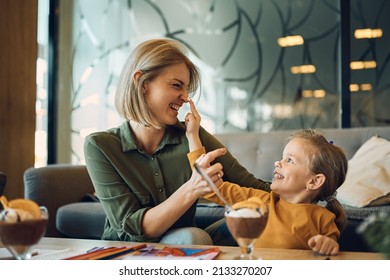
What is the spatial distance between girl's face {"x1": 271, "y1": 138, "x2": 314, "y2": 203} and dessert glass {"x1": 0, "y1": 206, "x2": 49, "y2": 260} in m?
0.83

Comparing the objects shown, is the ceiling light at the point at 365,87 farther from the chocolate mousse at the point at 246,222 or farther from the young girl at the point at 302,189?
the chocolate mousse at the point at 246,222

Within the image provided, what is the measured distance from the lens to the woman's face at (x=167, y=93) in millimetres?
1758

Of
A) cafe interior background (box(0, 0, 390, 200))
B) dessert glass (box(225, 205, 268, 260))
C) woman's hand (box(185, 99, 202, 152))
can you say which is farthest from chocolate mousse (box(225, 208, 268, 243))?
cafe interior background (box(0, 0, 390, 200))

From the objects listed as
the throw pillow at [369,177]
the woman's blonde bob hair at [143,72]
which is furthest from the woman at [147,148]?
the throw pillow at [369,177]

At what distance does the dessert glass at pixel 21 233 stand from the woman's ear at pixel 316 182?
35.6 inches

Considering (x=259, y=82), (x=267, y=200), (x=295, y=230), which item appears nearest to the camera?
(x=295, y=230)

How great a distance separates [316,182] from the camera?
1.63 m

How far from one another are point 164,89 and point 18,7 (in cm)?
275

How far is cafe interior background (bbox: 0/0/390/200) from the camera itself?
3.63m

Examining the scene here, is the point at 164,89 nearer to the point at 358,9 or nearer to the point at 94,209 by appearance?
the point at 94,209

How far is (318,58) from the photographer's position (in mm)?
3768

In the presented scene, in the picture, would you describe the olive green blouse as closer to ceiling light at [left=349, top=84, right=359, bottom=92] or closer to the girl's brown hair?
the girl's brown hair

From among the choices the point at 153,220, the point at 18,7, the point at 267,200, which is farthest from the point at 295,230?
the point at 18,7

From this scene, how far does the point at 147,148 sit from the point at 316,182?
0.61m
